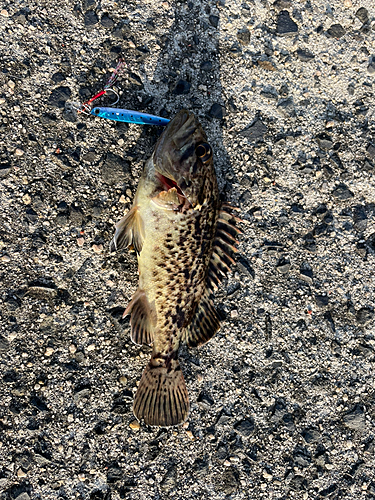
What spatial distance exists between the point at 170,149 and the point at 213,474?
326 centimetres

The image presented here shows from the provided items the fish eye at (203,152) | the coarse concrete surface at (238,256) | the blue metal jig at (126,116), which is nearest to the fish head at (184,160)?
the fish eye at (203,152)

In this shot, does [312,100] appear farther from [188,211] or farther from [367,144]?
[188,211]

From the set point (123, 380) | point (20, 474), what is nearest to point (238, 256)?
point (123, 380)

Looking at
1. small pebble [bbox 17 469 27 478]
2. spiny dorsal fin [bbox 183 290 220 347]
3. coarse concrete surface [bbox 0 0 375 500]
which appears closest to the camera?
small pebble [bbox 17 469 27 478]

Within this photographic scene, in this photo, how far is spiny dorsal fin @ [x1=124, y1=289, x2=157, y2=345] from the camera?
356 centimetres

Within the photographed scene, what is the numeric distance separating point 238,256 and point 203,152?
48.4 inches

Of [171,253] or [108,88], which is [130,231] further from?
[108,88]

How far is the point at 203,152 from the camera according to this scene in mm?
3385

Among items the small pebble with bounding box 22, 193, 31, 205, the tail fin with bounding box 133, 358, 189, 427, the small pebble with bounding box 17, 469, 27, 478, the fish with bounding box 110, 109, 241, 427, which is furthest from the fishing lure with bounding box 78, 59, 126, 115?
the small pebble with bounding box 17, 469, 27, 478

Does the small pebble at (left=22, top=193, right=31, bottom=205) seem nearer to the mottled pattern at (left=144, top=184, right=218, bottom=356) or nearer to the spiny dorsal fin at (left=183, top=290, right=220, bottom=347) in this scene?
the mottled pattern at (left=144, top=184, right=218, bottom=356)

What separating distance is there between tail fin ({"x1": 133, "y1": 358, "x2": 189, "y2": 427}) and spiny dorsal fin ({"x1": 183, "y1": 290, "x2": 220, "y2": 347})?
283 millimetres

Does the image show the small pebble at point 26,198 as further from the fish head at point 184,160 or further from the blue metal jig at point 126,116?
the fish head at point 184,160

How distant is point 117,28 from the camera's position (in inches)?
153

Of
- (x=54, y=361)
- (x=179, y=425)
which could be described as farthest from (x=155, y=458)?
(x=54, y=361)
